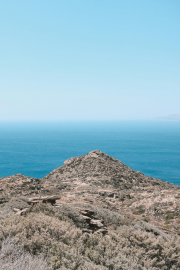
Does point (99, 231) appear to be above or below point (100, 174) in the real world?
above

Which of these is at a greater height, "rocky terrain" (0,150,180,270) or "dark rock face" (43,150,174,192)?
"rocky terrain" (0,150,180,270)

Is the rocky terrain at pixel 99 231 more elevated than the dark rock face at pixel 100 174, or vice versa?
the rocky terrain at pixel 99 231

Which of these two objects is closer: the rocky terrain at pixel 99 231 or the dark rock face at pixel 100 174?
the rocky terrain at pixel 99 231

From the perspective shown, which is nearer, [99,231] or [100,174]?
[99,231]

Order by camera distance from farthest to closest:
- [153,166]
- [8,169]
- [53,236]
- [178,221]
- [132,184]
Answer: [153,166] < [8,169] < [132,184] < [178,221] < [53,236]

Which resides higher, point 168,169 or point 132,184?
point 132,184

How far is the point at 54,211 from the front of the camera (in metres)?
11.4

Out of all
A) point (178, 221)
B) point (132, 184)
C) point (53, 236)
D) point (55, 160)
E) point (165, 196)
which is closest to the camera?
point (53, 236)

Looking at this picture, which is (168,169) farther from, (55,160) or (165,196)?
(165,196)

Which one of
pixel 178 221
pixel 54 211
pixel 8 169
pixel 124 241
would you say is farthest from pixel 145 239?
pixel 8 169

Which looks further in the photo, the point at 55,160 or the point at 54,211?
the point at 55,160

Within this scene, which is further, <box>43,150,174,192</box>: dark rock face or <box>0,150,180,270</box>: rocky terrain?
<box>43,150,174,192</box>: dark rock face

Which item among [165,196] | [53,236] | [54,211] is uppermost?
[53,236]

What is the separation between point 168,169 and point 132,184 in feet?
229
